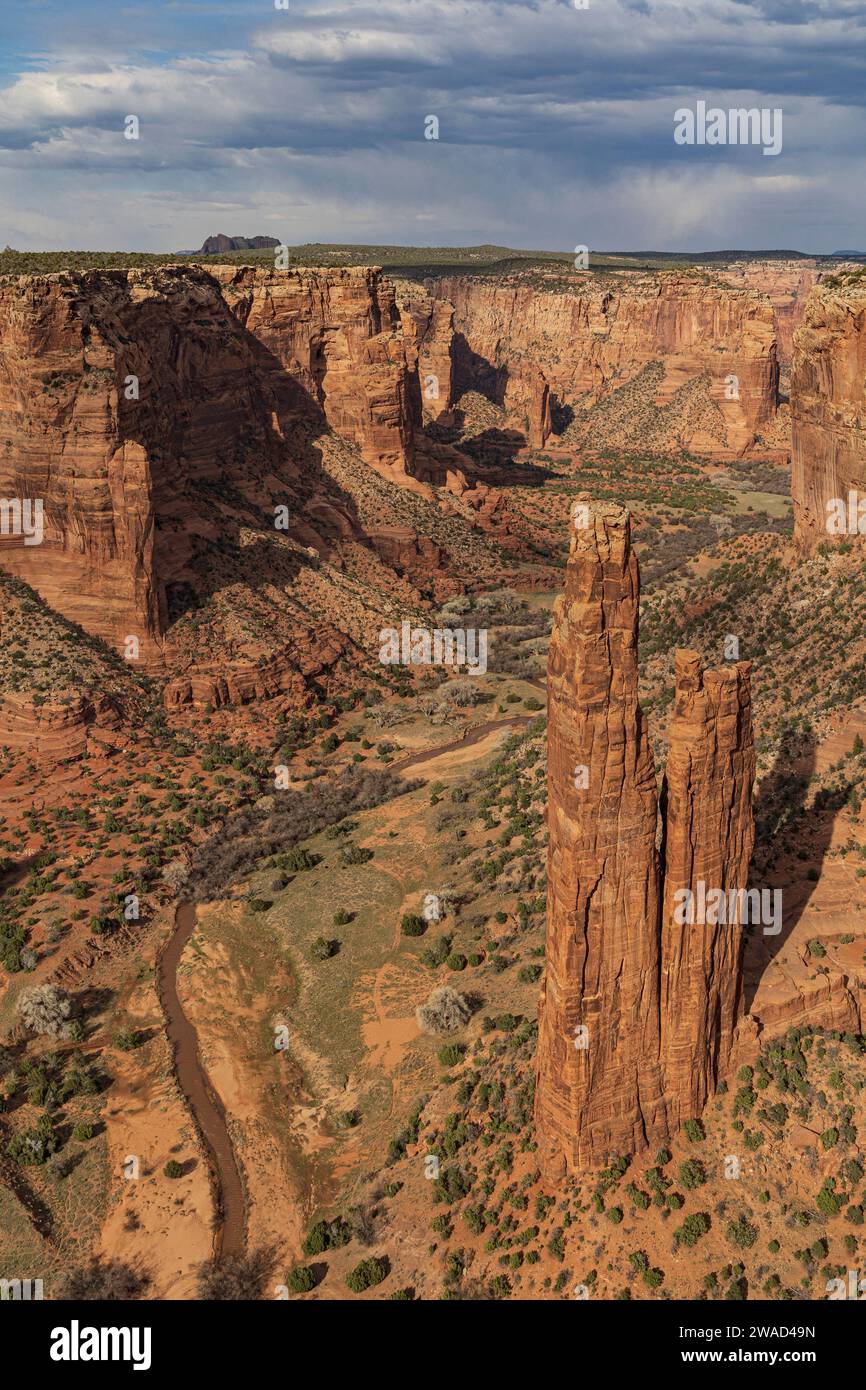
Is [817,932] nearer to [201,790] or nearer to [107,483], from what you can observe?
[201,790]

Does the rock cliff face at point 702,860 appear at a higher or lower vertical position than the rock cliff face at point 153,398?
lower

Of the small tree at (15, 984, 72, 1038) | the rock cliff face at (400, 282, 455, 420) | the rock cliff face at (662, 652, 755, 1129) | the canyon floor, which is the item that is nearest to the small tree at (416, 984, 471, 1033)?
the canyon floor

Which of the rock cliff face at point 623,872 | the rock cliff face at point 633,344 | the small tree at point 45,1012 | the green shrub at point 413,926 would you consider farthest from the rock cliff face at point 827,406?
the rock cliff face at point 633,344

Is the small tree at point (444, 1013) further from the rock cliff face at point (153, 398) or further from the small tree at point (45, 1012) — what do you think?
→ the rock cliff face at point (153, 398)

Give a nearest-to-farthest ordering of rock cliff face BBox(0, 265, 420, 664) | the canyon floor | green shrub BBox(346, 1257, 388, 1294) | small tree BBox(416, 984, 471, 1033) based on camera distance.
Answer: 1. the canyon floor
2. green shrub BBox(346, 1257, 388, 1294)
3. small tree BBox(416, 984, 471, 1033)
4. rock cliff face BBox(0, 265, 420, 664)

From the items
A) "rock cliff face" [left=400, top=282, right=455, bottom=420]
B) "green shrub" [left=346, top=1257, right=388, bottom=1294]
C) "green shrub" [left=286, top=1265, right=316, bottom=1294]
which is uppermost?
"rock cliff face" [left=400, top=282, right=455, bottom=420]

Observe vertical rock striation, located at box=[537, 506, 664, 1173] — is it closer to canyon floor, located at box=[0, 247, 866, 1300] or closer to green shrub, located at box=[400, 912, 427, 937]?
canyon floor, located at box=[0, 247, 866, 1300]

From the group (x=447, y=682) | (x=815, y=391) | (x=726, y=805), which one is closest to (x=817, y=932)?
(x=726, y=805)
